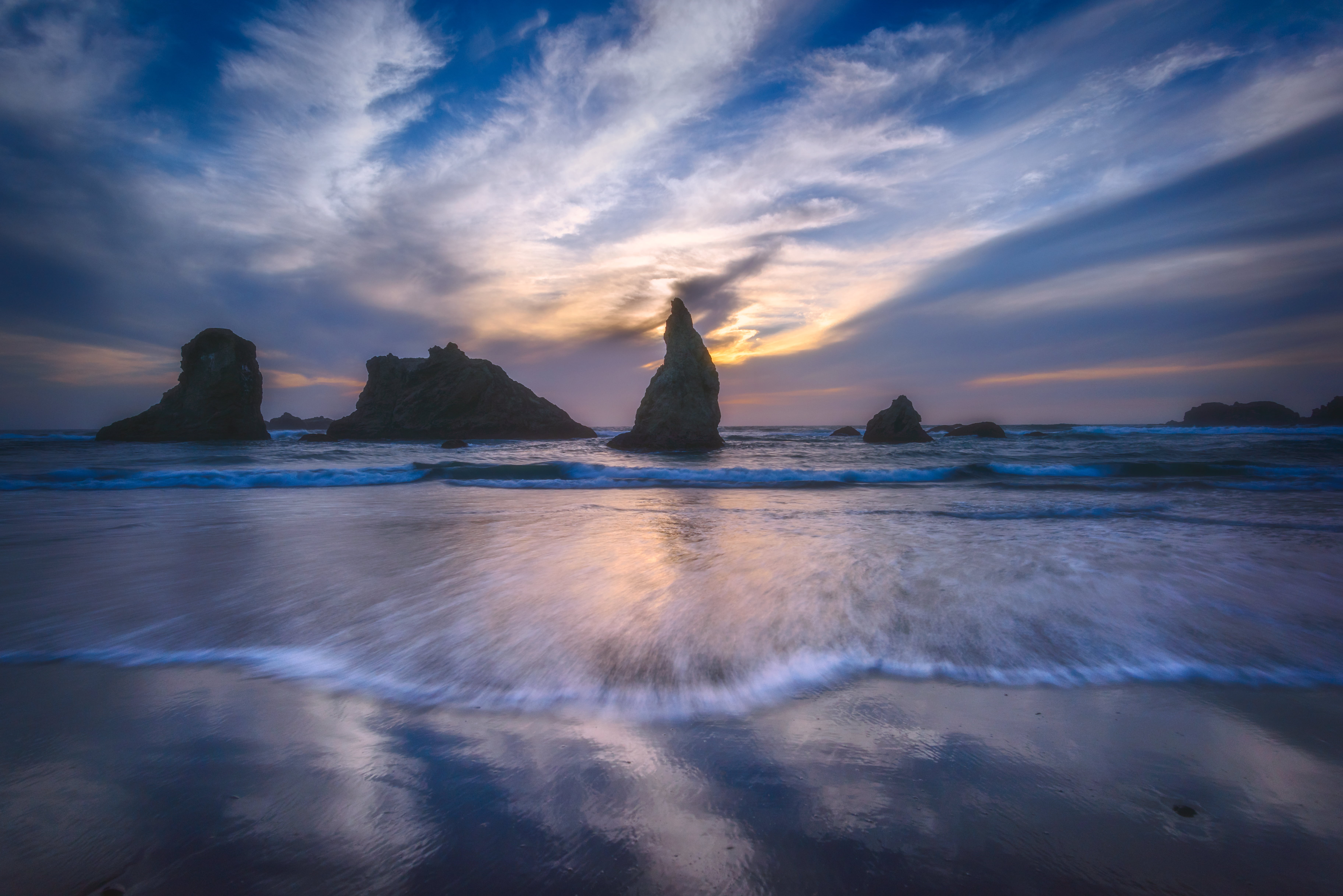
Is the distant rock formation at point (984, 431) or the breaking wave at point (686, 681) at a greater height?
the distant rock formation at point (984, 431)

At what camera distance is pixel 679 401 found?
24719 millimetres

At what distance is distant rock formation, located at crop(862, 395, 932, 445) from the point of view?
27516 mm

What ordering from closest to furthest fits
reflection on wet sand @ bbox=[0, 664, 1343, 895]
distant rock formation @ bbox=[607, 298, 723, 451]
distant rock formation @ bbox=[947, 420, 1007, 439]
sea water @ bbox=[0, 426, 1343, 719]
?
reflection on wet sand @ bbox=[0, 664, 1343, 895]
sea water @ bbox=[0, 426, 1343, 719]
distant rock formation @ bbox=[607, 298, 723, 451]
distant rock formation @ bbox=[947, 420, 1007, 439]

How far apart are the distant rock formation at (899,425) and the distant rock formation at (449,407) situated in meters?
24.4

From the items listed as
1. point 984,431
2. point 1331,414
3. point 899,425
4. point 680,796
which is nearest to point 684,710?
point 680,796

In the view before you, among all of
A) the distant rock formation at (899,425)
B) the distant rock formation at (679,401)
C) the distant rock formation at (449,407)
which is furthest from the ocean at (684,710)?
the distant rock formation at (449,407)

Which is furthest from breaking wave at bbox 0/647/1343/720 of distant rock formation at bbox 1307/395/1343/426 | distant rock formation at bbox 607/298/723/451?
distant rock formation at bbox 1307/395/1343/426

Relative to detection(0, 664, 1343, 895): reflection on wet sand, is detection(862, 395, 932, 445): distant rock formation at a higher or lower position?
higher

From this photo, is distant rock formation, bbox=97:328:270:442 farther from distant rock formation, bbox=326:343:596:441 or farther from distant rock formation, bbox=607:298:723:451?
distant rock formation, bbox=607:298:723:451

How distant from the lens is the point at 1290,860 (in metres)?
1.24

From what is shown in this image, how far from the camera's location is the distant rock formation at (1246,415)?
48.4 meters

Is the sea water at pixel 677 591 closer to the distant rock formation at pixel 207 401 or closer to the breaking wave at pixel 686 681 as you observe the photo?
the breaking wave at pixel 686 681

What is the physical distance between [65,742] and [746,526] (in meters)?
5.43

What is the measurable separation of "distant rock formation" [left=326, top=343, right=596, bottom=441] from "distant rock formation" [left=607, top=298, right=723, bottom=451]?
1930cm
